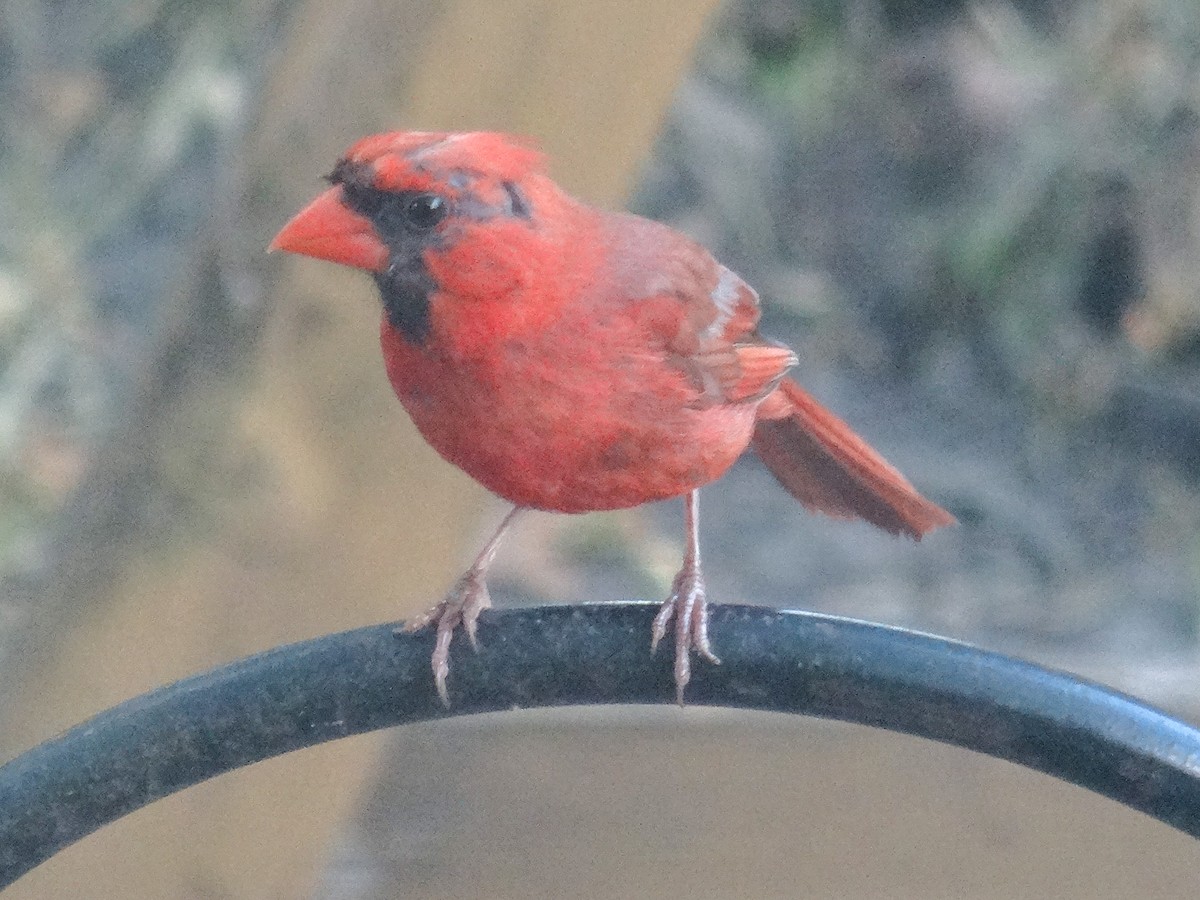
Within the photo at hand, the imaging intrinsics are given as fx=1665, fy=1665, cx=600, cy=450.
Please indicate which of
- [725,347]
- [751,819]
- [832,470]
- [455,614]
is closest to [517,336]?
[455,614]

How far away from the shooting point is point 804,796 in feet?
8.52

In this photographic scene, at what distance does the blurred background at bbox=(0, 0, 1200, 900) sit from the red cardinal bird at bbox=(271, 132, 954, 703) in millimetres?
446

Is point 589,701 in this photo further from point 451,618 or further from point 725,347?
point 725,347

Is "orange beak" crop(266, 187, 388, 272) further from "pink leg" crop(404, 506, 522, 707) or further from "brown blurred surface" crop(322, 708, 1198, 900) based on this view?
"brown blurred surface" crop(322, 708, 1198, 900)

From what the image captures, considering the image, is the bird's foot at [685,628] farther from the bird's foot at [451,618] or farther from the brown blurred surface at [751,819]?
the brown blurred surface at [751,819]

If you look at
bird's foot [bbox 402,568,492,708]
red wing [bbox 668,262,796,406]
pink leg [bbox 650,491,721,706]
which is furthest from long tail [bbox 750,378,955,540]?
bird's foot [bbox 402,568,492,708]

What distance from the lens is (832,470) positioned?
2.08 metres

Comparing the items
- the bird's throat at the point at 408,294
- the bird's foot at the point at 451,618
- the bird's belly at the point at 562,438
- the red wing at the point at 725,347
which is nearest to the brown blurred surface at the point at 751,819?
the red wing at the point at 725,347

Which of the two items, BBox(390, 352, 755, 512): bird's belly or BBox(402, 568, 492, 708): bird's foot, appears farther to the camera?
BBox(390, 352, 755, 512): bird's belly

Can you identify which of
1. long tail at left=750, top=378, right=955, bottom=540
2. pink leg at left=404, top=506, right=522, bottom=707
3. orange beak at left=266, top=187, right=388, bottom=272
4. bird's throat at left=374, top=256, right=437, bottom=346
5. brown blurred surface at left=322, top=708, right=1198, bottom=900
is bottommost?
brown blurred surface at left=322, top=708, right=1198, bottom=900

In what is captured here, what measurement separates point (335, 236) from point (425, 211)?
87mm

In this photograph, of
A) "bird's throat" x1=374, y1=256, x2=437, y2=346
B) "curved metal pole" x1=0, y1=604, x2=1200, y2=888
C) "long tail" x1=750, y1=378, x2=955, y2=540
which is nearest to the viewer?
"curved metal pole" x1=0, y1=604, x2=1200, y2=888

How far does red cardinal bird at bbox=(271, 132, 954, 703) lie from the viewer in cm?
152

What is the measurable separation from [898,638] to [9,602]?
217 cm
